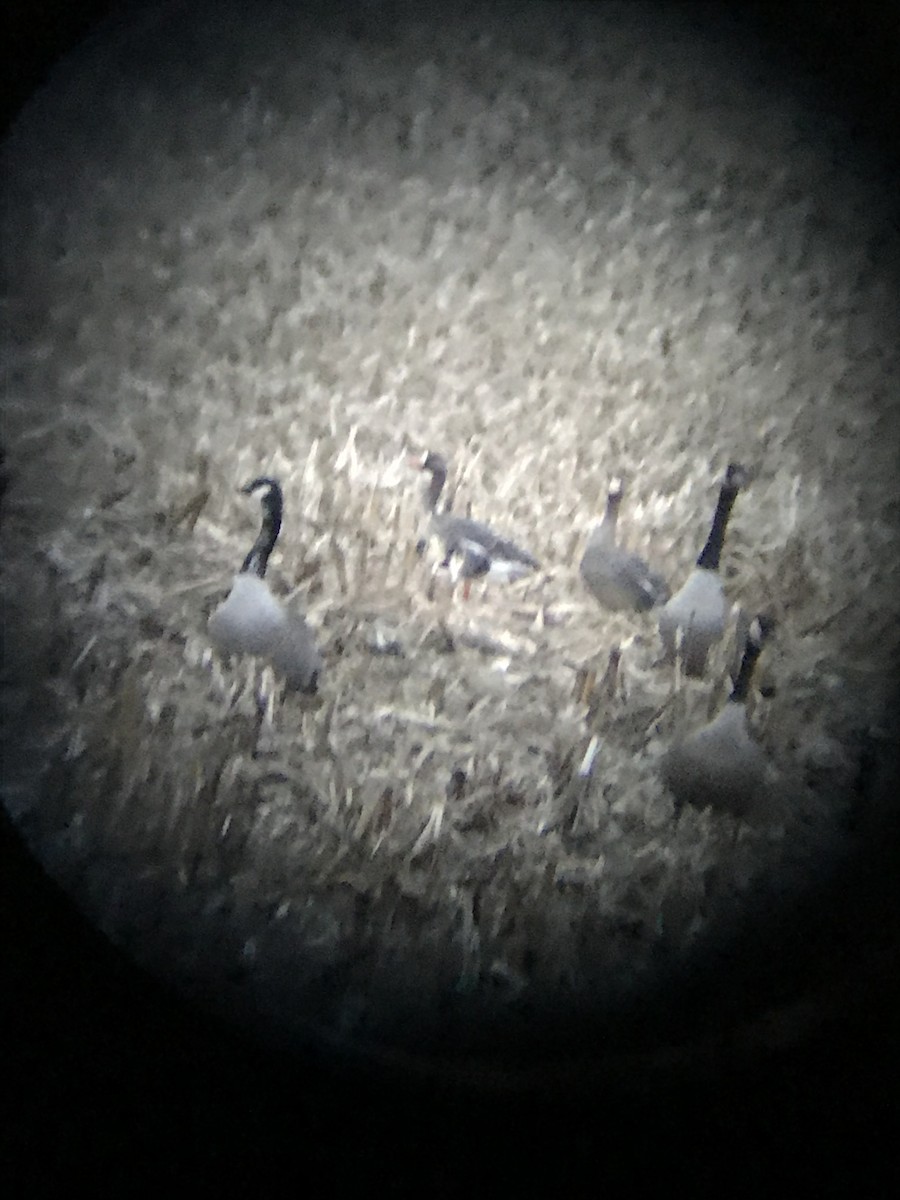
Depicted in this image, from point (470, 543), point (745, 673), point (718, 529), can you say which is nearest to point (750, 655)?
point (745, 673)

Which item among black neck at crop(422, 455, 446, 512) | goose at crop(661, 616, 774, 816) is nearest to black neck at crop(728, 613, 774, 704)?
goose at crop(661, 616, 774, 816)

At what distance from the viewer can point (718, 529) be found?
804mm

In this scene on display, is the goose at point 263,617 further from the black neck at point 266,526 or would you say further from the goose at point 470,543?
the goose at point 470,543

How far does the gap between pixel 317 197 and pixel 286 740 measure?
19.3 inches

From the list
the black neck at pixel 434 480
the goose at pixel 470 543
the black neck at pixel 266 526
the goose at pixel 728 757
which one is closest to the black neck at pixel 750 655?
the goose at pixel 728 757

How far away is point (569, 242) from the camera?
0.80m

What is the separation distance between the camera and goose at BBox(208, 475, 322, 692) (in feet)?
2.63

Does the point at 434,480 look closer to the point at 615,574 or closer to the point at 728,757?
the point at 615,574

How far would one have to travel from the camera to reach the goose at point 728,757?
80cm

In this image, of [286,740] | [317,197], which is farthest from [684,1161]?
[317,197]

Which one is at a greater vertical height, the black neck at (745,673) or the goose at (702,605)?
the goose at (702,605)

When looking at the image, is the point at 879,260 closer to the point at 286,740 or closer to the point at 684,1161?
the point at 286,740

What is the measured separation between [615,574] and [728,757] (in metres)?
0.19

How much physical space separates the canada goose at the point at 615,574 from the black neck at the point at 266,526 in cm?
28
